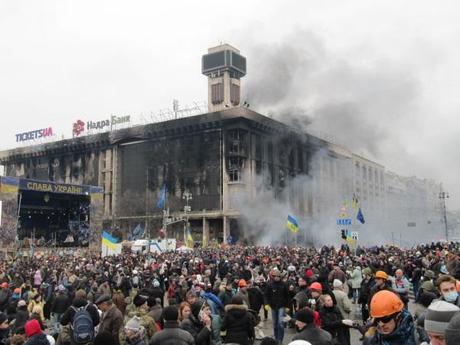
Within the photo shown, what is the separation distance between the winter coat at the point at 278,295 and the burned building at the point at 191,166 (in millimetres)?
59028

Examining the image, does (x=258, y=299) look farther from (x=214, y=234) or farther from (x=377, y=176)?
(x=377, y=176)

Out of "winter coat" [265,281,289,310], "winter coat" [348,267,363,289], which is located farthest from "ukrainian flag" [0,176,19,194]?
"winter coat" [265,281,289,310]

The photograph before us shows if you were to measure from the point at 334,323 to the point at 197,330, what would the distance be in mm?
2310

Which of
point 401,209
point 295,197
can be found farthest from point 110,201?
point 401,209

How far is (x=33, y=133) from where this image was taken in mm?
103000

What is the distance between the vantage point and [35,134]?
337ft

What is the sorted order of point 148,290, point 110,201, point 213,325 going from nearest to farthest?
point 213,325 < point 148,290 < point 110,201

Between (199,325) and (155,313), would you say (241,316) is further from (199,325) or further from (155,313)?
(155,313)

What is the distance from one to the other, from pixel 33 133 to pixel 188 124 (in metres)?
43.7

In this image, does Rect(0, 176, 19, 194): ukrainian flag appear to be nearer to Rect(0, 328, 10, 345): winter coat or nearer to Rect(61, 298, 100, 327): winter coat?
Rect(0, 328, 10, 345): winter coat

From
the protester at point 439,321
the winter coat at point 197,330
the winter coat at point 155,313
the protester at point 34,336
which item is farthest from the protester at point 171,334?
the protester at point 439,321

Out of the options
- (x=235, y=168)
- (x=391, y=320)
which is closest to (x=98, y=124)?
(x=235, y=168)

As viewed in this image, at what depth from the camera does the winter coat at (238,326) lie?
7254 millimetres

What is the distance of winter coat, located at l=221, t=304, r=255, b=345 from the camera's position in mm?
7254
